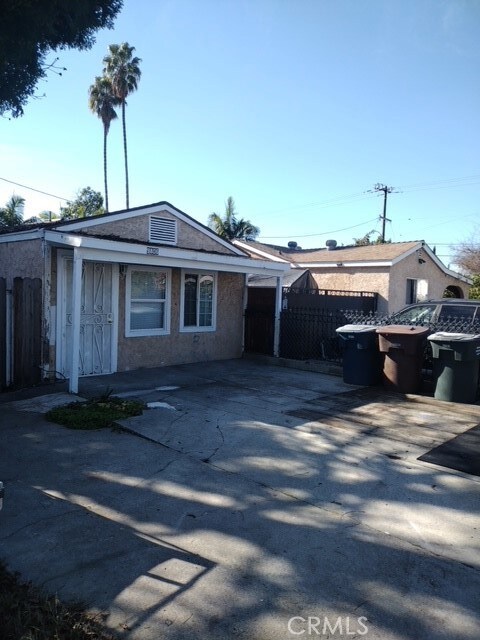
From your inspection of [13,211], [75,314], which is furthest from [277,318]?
[13,211]

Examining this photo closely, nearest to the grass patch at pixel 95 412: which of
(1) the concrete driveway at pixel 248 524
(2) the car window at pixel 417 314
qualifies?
(1) the concrete driveway at pixel 248 524

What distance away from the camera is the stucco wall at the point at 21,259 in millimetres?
8898

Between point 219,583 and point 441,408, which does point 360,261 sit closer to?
point 441,408

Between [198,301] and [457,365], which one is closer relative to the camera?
[457,365]

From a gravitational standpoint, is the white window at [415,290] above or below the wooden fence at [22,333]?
above

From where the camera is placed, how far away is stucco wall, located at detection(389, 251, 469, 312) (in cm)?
1802

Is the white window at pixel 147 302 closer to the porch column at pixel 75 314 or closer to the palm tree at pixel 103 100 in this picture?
the porch column at pixel 75 314

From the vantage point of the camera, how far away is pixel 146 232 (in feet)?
35.2

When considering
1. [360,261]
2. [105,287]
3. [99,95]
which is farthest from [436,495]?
[99,95]

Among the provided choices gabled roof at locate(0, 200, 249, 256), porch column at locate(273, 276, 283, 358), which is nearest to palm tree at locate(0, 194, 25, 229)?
gabled roof at locate(0, 200, 249, 256)

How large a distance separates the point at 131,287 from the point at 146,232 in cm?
126

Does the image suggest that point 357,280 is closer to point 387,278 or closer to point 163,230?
point 387,278

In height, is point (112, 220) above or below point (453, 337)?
above

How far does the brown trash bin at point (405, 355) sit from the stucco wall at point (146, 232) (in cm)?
511
